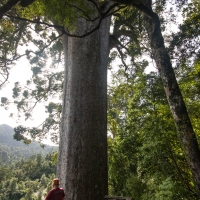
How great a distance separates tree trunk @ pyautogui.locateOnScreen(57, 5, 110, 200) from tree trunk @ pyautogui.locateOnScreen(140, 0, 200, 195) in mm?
1106

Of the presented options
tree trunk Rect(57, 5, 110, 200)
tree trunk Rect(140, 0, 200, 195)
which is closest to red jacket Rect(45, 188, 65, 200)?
tree trunk Rect(57, 5, 110, 200)

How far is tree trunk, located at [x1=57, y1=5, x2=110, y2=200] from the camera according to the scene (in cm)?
280

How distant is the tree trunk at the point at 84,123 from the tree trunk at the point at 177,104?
111cm

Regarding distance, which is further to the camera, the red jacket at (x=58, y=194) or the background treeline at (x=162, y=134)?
the background treeline at (x=162, y=134)

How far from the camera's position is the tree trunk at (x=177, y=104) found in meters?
2.81

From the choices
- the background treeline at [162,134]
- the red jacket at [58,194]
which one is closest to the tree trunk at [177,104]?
the background treeline at [162,134]

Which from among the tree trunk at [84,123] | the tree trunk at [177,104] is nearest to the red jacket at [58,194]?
the tree trunk at [84,123]

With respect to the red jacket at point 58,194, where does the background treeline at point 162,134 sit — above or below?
above

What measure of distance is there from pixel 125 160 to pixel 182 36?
16.5ft

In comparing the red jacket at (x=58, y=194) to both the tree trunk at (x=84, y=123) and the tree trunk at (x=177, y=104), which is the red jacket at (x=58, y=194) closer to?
the tree trunk at (x=84, y=123)

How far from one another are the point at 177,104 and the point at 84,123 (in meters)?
1.61

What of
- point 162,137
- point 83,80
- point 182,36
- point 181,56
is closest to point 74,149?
point 83,80

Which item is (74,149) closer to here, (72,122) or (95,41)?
(72,122)

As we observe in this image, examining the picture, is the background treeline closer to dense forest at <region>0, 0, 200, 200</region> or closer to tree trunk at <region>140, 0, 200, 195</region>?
dense forest at <region>0, 0, 200, 200</region>
